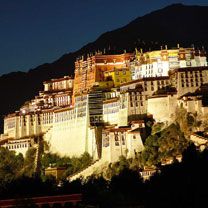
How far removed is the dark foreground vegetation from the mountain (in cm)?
5545

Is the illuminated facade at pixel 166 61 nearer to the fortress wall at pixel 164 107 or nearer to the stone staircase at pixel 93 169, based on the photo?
the fortress wall at pixel 164 107

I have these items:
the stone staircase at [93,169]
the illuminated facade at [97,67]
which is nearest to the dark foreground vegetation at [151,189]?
the stone staircase at [93,169]

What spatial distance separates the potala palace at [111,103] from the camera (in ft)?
174

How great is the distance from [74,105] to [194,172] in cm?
3115

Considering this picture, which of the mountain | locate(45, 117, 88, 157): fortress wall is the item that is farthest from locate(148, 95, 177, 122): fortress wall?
the mountain

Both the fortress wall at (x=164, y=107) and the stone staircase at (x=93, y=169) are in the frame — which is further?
the stone staircase at (x=93, y=169)

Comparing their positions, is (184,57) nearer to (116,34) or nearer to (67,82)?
(67,82)

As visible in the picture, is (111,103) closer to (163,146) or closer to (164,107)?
(164,107)

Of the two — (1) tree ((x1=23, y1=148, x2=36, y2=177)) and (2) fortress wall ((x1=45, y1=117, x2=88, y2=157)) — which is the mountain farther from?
(2) fortress wall ((x1=45, y1=117, x2=88, y2=157))

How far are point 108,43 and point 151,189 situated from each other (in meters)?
69.3

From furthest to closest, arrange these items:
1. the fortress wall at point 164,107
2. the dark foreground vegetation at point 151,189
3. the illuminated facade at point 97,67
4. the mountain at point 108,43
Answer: the mountain at point 108,43 → the illuminated facade at point 97,67 → the fortress wall at point 164,107 → the dark foreground vegetation at point 151,189

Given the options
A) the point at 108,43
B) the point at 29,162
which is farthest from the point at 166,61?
the point at 108,43

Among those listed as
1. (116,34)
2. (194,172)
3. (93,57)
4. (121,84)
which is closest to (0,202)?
(194,172)

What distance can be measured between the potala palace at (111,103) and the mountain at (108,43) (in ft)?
89.9
